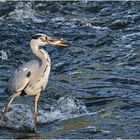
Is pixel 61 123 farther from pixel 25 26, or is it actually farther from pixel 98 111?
pixel 25 26

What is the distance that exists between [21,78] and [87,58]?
3.88 meters

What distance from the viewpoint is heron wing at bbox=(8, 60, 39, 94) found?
9.33m

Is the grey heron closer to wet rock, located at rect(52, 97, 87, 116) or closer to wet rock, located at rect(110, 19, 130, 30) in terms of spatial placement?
wet rock, located at rect(52, 97, 87, 116)

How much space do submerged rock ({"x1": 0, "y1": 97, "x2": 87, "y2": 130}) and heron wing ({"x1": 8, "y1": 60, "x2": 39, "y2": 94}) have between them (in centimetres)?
53

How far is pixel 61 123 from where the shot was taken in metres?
9.56

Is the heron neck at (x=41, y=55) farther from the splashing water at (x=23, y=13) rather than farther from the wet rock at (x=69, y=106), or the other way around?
the splashing water at (x=23, y=13)

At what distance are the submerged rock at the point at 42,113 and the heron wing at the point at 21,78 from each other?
533 mm

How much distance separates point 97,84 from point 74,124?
2.12m

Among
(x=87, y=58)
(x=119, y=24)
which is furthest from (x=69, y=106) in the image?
(x=119, y=24)

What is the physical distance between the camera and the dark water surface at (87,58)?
9.38 m

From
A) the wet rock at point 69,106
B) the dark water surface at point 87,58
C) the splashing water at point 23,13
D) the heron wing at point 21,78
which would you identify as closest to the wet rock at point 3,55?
the dark water surface at point 87,58

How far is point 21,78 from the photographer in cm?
935

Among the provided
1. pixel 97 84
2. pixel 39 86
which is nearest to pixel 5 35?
pixel 97 84

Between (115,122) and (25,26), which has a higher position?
(25,26)
